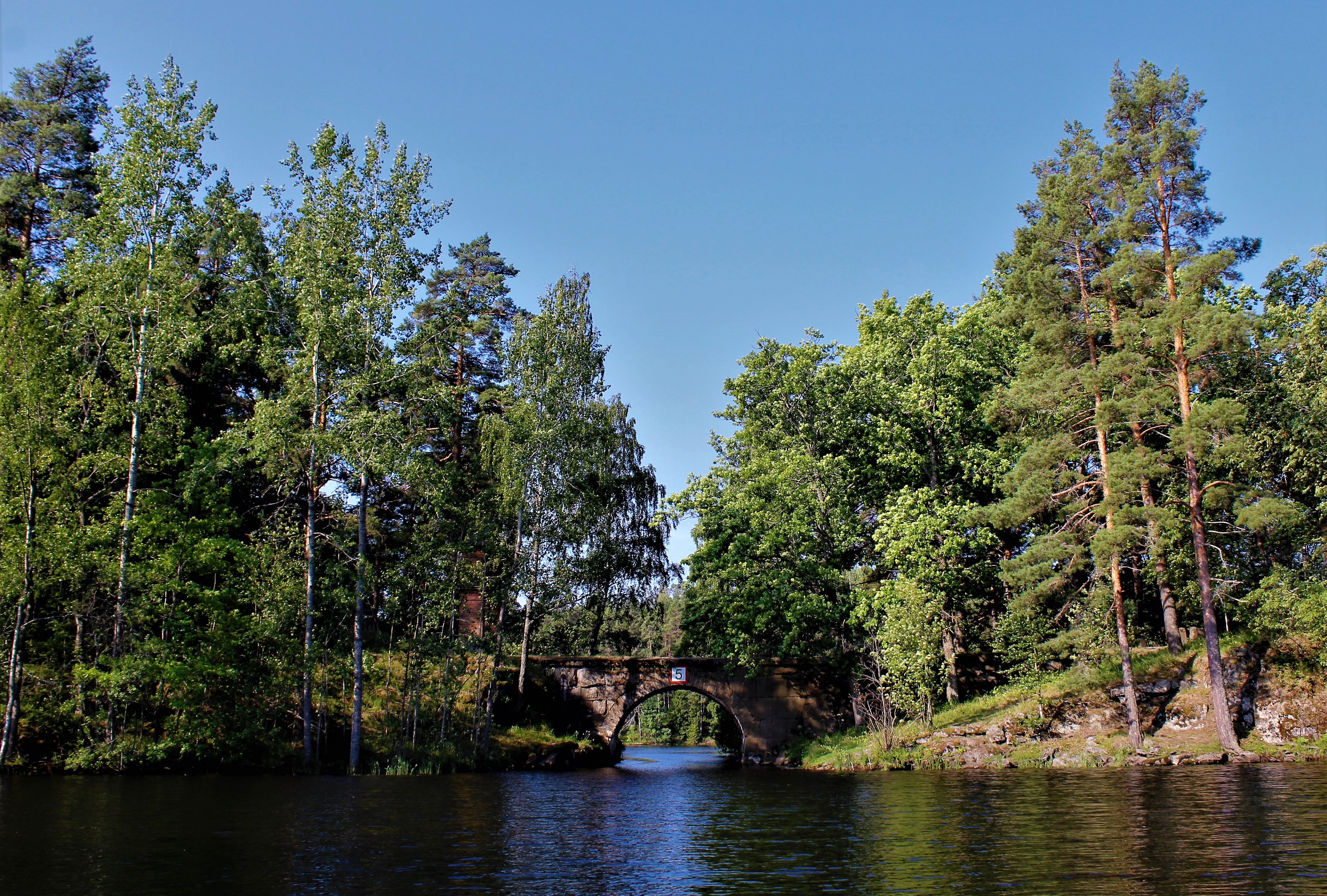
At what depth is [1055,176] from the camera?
30672mm

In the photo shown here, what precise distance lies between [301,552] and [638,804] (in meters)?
18.1

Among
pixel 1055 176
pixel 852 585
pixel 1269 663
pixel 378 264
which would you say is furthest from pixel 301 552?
pixel 1269 663

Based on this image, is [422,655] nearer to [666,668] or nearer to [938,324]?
[666,668]

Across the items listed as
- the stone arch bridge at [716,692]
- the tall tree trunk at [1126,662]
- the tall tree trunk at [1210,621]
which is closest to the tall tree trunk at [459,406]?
the stone arch bridge at [716,692]

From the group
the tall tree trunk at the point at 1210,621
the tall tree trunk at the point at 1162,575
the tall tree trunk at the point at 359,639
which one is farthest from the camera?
the tall tree trunk at the point at 359,639

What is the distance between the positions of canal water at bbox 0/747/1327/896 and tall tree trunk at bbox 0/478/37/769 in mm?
3975

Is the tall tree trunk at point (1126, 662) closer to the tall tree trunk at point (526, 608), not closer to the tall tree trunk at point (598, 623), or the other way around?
the tall tree trunk at point (526, 608)

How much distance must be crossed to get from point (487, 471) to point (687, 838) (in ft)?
81.9

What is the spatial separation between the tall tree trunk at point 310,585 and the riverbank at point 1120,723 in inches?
716

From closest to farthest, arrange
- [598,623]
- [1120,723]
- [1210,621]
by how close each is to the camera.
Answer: [1210,621] → [1120,723] → [598,623]

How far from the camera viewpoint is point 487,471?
1437 inches

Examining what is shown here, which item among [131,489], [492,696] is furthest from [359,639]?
[131,489]

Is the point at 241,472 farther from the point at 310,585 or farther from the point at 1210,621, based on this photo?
the point at 1210,621

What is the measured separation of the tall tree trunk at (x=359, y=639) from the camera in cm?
2884
